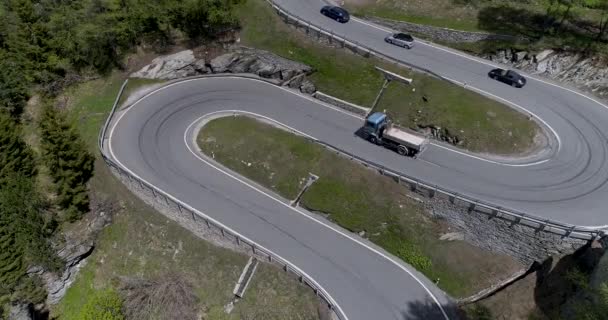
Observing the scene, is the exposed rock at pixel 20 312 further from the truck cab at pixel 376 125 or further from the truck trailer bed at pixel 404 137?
the truck trailer bed at pixel 404 137

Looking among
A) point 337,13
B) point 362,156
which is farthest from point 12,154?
point 337,13

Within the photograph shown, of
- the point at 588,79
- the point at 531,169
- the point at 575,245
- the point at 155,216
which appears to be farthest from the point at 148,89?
the point at 588,79

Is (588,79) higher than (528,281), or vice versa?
(588,79)

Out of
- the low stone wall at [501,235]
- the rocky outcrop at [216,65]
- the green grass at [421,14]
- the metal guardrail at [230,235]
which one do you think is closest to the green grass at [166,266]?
the metal guardrail at [230,235]

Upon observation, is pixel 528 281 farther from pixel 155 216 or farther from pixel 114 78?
pixel 114 78

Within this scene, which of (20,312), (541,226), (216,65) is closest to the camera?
(541,226)

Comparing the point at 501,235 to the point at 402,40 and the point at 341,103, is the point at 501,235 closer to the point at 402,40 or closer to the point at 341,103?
the point at 341,103
